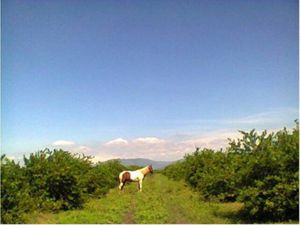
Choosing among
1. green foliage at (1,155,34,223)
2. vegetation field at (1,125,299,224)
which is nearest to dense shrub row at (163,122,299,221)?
vegetation field at (1,125,299,224)

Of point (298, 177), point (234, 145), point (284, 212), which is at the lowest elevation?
point (284, 212)

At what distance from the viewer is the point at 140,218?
55.3ft

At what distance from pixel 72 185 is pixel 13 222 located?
627 cm

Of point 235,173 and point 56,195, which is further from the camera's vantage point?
point 56,195

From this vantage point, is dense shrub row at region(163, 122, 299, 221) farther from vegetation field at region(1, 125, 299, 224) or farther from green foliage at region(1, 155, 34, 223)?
green foliage at region(1, 155, 34, 223)

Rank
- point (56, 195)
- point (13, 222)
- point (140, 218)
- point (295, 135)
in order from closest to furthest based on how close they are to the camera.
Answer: point (13, 222), point (295, 135), point (140, 218), point (56, 195)

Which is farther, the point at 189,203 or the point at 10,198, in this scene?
the point at 189,203

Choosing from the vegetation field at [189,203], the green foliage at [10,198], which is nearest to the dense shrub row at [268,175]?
the vegetation field at [189,203]

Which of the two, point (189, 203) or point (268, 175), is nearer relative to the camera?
point (268, 175)

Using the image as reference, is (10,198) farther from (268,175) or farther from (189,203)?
(189,203)

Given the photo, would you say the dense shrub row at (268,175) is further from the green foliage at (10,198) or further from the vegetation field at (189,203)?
the green foliage at (10,198)

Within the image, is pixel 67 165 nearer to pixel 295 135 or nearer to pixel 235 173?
pixel 235 173

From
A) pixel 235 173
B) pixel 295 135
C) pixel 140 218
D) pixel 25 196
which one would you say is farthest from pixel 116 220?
pixel 295 135

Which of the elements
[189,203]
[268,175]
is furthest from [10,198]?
[189,203]
